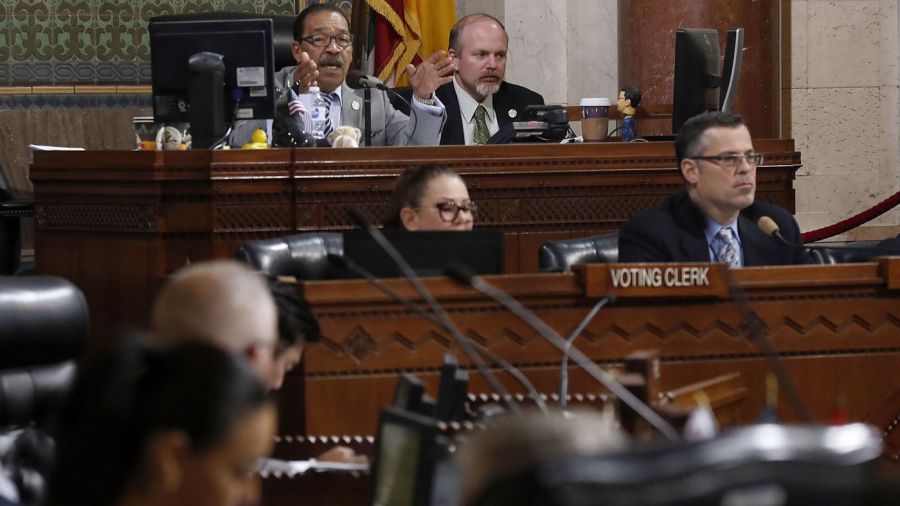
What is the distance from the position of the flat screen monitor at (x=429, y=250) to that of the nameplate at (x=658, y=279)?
287 mm

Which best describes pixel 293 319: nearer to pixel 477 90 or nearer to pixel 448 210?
pixel 448 210

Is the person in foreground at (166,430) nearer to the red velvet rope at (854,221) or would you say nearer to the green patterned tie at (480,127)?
the green patterned tie at (480,127)

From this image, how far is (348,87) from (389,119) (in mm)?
249

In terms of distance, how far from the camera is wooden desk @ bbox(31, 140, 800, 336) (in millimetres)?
6836

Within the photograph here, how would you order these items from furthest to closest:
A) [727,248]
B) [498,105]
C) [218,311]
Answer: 1. [498,105]
2. [727,248]
3. [218,311]

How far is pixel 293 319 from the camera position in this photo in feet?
12.3

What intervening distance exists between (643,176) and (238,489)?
582 centimetres

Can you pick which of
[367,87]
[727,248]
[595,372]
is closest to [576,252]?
[727,248]

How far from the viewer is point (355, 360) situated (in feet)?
13.3

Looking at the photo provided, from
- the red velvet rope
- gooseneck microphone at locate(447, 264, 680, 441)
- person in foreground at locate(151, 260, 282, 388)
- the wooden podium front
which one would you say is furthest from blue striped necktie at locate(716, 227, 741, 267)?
person in foreground at locate(151, 260, 282, 388)

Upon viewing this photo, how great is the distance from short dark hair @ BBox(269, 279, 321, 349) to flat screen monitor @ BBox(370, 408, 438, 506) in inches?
39.4

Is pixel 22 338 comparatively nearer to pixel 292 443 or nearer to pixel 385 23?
pixel 292 443

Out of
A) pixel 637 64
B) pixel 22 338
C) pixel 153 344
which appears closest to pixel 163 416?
pixel 153 344

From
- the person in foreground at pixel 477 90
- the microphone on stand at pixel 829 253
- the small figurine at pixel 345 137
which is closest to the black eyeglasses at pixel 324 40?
the small figurine at pixel 345 137
